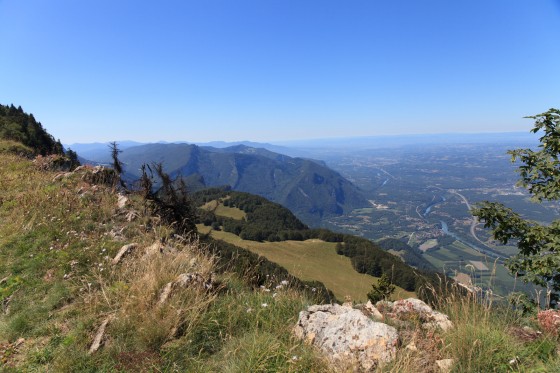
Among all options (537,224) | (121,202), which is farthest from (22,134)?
(537,224)

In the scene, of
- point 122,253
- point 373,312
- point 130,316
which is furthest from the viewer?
A: point 122,253

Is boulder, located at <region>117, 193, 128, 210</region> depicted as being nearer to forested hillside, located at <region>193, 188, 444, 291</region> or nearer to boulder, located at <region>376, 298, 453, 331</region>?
boulder, located at <region>376, 298, 453, 331</region>

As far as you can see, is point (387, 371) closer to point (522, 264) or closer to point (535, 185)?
point (522, 264)

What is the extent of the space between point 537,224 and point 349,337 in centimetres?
601

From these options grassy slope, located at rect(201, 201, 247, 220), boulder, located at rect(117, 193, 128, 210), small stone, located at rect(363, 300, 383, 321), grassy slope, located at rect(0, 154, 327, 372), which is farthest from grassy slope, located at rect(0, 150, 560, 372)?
grassy slope, located at rect(201, 201, 247, 220)

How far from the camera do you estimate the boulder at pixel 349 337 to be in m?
3.59

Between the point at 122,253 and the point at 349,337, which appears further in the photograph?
the point at 122,253

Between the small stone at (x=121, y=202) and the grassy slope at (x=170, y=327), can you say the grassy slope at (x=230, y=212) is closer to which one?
the small stone at (x=121, y=202)

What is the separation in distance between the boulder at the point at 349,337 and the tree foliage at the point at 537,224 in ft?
14.2

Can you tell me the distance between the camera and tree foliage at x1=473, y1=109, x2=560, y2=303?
5.91 meters

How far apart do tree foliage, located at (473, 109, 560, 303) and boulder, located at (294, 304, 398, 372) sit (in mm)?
4331

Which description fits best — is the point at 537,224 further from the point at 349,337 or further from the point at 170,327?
the point at 170,327

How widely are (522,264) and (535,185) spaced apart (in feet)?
6.20

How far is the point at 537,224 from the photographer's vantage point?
6.74 m
